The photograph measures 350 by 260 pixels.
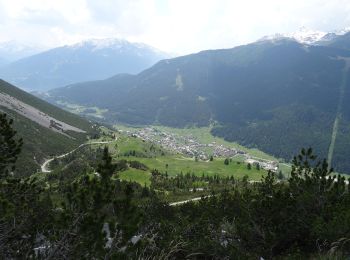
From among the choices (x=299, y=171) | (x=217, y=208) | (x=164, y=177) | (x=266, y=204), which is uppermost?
(x=299, y=171)

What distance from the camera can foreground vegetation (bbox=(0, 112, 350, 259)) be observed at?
1798 cm

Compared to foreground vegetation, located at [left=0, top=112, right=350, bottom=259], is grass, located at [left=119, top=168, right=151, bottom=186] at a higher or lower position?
lower

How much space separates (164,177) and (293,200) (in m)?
145

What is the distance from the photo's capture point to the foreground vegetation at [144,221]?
1798 centimetres

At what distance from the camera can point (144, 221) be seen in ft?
121

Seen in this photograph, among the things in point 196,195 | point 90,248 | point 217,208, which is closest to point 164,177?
point 196,195

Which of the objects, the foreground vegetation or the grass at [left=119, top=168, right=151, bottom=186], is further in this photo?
the grass at [left=119, top=168, right=151, bottom=186]

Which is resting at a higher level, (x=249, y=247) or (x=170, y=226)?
(x=249, y=247)

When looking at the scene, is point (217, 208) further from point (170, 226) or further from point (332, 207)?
point (332, 207)

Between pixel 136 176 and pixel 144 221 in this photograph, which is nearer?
pixel 144 221

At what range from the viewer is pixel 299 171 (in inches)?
1433

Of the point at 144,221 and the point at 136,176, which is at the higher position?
the point at 144,221

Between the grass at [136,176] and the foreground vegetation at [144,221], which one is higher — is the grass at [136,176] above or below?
below

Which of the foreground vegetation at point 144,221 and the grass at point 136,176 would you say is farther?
the grass at point 136,176
